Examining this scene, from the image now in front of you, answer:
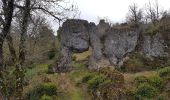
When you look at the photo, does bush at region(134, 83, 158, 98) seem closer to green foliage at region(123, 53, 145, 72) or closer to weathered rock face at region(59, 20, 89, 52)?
green foliage at region(123, 53, 145, 72)

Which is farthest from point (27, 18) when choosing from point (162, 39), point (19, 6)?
point (162, 39)

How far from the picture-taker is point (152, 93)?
2906 centimetres

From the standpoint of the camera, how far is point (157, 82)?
30.2 metres

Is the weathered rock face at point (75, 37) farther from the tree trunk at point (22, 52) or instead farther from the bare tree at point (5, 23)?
the bare tree at point (5, 23)

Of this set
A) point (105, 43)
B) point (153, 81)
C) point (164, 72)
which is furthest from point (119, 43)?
point (153, 81)

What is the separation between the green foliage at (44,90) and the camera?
2975cm

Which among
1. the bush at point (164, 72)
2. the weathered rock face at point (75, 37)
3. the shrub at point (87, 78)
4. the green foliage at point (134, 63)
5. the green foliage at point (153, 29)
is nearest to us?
the bush at point (164, 72)

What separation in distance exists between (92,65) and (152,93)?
7309mm

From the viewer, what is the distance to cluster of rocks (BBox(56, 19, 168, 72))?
35.3m

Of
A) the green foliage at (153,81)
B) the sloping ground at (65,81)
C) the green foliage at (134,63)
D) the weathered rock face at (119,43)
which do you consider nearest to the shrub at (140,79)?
the green foliage at (153,81)

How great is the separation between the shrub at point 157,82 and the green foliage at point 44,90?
6.90 metres

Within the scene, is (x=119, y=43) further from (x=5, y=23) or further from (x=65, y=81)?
(x=5, y=23)

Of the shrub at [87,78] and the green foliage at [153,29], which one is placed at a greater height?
the green foliage at [153,29]

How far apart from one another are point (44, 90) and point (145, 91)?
7.11 m
